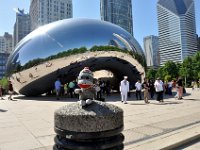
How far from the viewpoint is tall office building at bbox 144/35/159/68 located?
573 ft

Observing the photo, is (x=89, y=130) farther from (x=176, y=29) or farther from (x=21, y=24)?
(x=176, y=29)

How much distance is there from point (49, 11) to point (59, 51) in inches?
4210

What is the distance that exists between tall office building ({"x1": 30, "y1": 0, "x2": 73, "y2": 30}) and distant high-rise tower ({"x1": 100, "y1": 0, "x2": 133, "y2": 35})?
2350 centimetres

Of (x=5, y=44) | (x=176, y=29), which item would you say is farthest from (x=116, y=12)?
(x=5, y=44)

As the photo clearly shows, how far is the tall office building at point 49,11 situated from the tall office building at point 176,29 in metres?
61.4

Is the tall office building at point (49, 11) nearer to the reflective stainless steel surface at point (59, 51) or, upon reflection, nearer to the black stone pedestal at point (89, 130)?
the reflective stainless steel surface at point (59, 51)

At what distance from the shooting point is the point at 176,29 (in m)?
159

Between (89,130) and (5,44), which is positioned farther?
(5,44)

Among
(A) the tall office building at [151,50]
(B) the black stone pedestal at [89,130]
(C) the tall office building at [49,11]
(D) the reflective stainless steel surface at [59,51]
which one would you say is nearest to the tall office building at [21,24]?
(C) the tall office building at [49,11]

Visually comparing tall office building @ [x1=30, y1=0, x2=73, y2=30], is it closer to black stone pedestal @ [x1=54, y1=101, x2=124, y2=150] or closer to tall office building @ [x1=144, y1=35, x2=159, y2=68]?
tall office building @ [x1=144, y1=35, x2=159, y2=68]

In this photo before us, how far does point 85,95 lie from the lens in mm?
2557

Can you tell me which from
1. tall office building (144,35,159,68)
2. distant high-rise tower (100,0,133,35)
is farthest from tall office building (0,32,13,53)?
tall office building (144,35,159,68)

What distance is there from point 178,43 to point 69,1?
67053 millimetres

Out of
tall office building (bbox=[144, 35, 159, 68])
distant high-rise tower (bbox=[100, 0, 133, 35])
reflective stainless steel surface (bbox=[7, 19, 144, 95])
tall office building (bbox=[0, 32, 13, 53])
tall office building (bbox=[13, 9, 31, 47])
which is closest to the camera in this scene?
reflective stainless steel surface (bbox=[7, 19, 144, 95])
